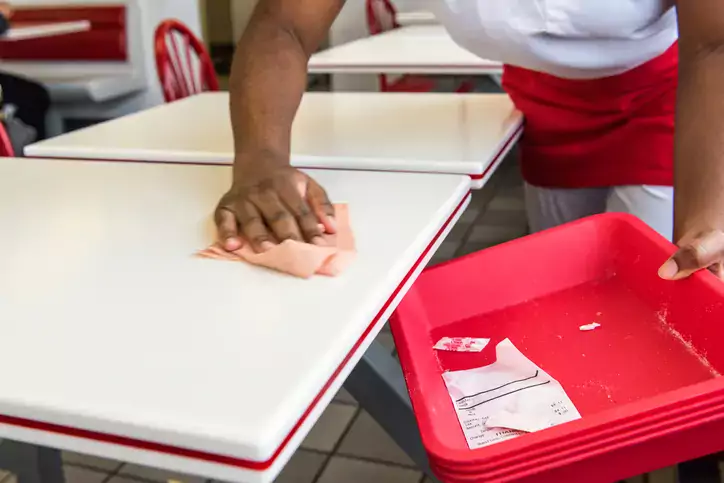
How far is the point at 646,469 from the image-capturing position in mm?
679

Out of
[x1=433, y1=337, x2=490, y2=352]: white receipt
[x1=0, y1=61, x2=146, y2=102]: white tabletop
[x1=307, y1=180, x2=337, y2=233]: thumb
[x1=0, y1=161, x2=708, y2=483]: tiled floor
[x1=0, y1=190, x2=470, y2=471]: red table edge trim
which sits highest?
[x1=307, y1=180, x2=337, y2=233]: thumb

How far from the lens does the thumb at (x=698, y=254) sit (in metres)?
0.78

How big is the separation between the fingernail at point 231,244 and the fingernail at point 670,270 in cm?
46

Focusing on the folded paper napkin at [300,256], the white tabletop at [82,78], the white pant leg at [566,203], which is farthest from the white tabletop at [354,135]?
the white tabletop at [82,78]

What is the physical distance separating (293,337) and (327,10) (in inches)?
28.8

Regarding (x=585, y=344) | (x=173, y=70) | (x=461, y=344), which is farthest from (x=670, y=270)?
(x=173, y=70)

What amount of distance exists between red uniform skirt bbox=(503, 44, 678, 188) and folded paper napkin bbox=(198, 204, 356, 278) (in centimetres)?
65

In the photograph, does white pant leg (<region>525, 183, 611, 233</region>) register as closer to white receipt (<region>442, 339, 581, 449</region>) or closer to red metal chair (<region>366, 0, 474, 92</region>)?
white receipt (<region>442, 339, 581, 449</region>)

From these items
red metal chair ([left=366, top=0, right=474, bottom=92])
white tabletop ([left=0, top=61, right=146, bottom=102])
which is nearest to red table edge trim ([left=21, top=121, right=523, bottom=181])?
red metal chair ([left=366, top=0, right=474, bottom=92])

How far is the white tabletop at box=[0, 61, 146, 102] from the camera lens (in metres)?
3.49

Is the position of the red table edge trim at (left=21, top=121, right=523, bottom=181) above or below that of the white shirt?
below

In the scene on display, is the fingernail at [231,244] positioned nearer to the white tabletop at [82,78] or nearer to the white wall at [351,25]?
the white tabletop at [82,78]

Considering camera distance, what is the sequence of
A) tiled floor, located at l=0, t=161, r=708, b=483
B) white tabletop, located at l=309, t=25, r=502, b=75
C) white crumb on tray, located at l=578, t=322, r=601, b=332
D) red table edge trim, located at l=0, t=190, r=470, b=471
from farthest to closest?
white tabletop, located at l=309, t=25, r=502, b=75, tiled floor, located at l=0, t=161, r=708, b=483, white crumb on tray, located at l=578, t=322, r=601, b=332, red table edge trim, located at l=0, t=190, r=470, b=471

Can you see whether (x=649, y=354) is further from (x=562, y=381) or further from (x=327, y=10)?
(x=327, y=10)
